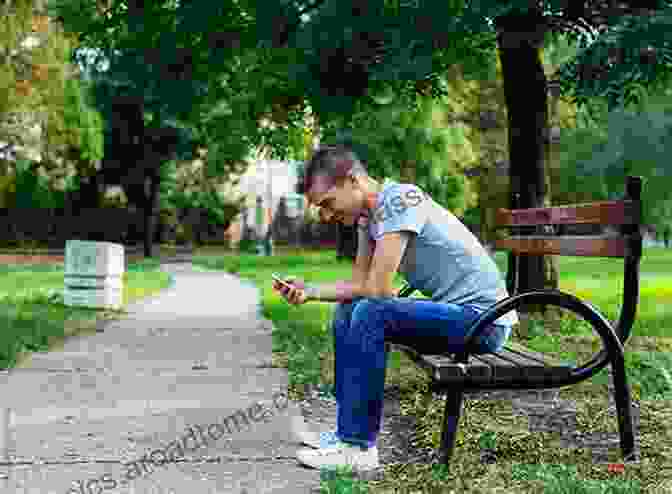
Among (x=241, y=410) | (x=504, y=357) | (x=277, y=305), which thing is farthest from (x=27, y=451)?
(x=277, y=305)

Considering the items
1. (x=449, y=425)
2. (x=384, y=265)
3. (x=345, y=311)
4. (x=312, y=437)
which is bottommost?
(x=312, y=437)

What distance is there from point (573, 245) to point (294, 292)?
136 cm

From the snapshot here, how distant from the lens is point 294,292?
3877mm

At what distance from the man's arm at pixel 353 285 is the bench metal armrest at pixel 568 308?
56 cm

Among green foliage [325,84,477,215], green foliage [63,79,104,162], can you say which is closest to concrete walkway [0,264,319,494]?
green foliage [325,84,477,215]

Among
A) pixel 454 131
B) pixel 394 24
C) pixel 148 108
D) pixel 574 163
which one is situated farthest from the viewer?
pixel 574 163

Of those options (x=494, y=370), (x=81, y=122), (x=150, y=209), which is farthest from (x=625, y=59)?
(x=150, y=209)

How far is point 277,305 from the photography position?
1190 cm

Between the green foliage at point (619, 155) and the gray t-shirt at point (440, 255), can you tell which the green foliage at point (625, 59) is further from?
the green foliage at point (619, 155)

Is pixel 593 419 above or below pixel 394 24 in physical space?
below

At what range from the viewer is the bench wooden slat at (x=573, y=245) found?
3.90m

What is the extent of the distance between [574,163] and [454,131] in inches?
452

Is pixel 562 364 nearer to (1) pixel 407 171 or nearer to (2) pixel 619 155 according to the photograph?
(1) pixel 407 171

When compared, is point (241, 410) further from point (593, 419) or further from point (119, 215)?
point (119, 215)
